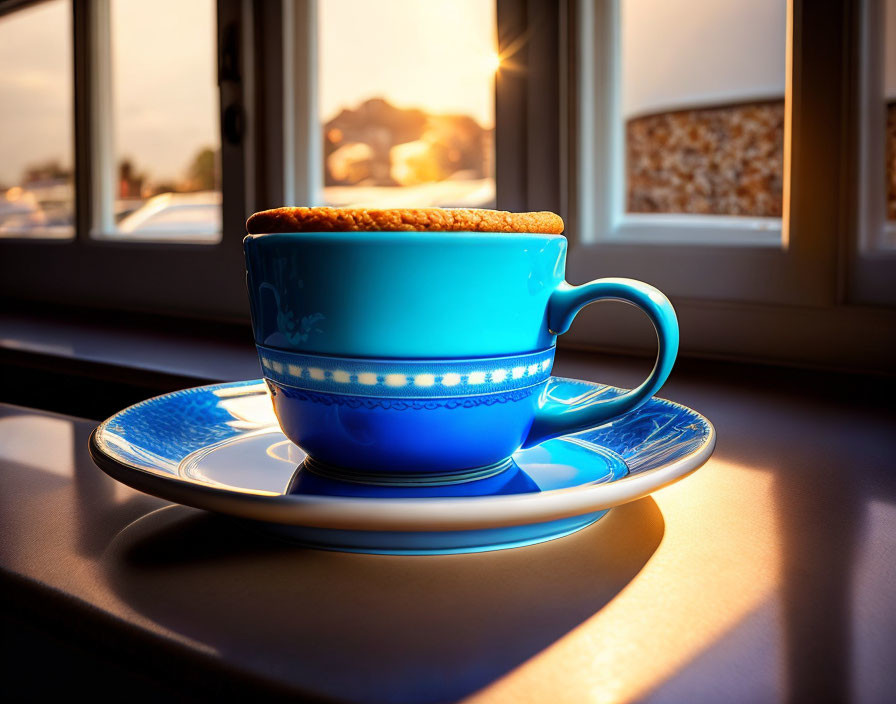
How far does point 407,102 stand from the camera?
121cm

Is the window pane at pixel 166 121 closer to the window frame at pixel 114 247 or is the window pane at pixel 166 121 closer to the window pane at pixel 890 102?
the window frame at pixel 114 247

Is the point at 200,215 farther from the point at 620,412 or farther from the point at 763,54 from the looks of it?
the point at 620,412

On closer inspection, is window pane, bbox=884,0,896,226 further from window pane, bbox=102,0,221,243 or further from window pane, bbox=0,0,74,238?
window pane, bbox=0,0,74,238

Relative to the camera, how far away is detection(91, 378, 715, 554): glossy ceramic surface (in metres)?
0.28

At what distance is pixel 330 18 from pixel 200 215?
0.43 metres

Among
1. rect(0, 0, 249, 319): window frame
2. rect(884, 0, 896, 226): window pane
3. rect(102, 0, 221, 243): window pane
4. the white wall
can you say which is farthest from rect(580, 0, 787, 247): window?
rect(102, 0, 221, 243): window pane

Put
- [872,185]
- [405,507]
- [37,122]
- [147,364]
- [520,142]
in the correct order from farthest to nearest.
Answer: [37,122]
[520,142]
[147,364]
[872,185]
[405,507]

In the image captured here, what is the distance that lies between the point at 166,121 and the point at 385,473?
136cm

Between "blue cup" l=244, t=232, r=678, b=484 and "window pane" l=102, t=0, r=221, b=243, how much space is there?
106 cm

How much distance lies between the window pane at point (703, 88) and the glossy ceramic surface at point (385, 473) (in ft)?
1.88

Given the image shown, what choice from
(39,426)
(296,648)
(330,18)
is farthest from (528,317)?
(330,18)

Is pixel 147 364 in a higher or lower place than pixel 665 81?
lower

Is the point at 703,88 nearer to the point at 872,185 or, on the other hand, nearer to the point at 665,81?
the point at 665,81

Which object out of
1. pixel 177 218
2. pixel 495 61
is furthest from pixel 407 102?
pixel 177 218
